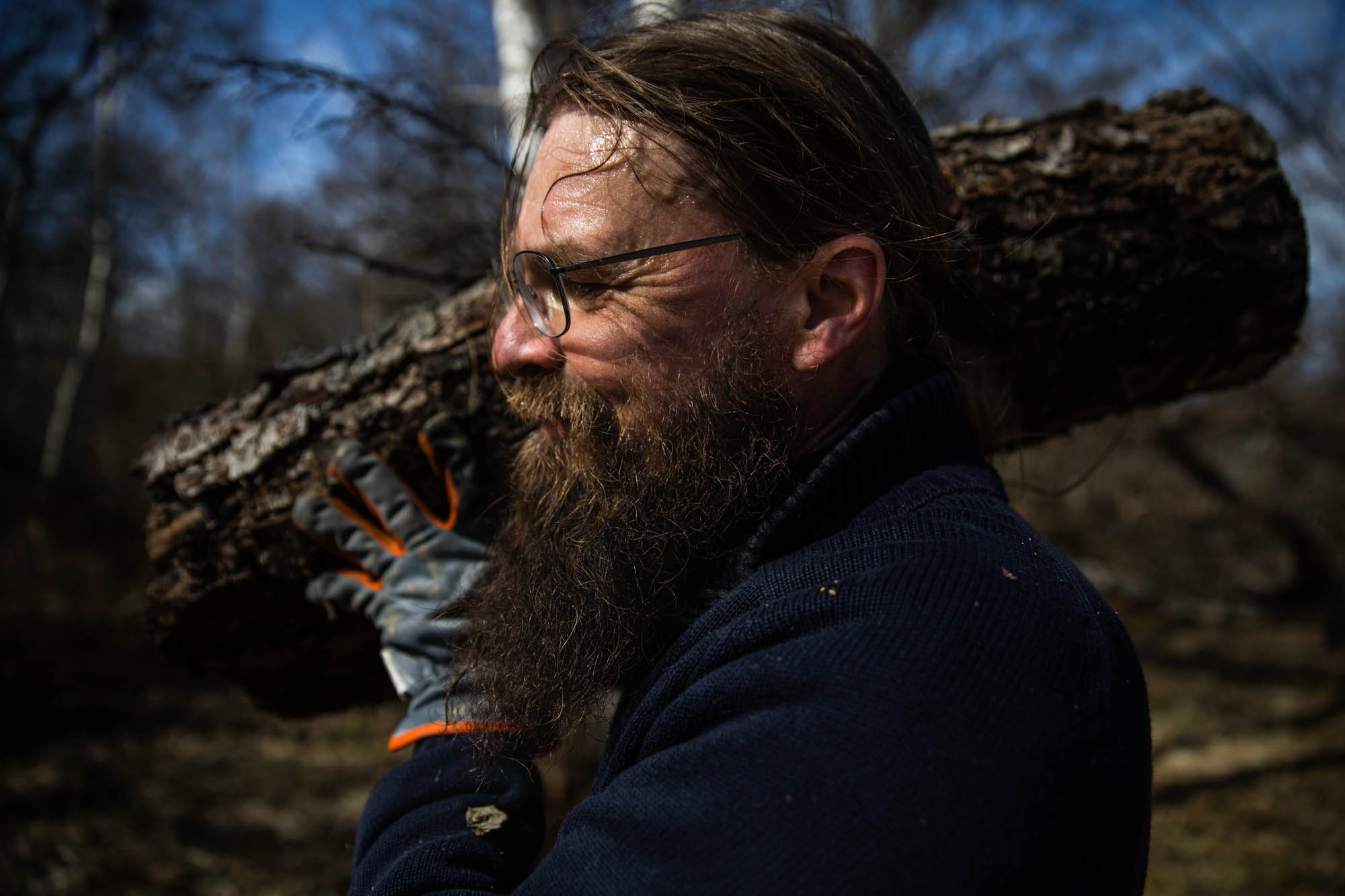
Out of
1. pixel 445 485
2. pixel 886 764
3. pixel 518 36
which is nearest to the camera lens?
pixel 886 764

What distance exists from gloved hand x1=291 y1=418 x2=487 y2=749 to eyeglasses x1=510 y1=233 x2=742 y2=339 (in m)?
0.47

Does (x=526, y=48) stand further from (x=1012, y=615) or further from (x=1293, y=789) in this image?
(x=1293, y=789)

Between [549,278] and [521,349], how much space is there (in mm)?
146

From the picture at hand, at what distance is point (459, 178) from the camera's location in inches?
251

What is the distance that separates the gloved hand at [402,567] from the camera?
1.59m

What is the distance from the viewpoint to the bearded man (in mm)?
984

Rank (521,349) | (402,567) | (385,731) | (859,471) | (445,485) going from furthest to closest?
(385,731) < (445,485) < (402,567) < (521,349) < (859,471)

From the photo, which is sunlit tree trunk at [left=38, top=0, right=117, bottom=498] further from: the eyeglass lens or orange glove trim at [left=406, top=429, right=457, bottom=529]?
the eyeglass lens

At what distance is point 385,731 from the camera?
6414mm

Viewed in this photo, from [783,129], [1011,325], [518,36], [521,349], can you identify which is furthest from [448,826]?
[518,36]

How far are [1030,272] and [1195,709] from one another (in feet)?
20.3

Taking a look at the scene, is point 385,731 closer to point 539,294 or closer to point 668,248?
point 539,294

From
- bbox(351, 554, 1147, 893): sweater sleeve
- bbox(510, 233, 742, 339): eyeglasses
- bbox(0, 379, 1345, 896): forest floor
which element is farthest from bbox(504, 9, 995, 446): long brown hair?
bbox(0, 379, 1345, 896): forest floor

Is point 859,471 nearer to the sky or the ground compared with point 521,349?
nearer to the ground
